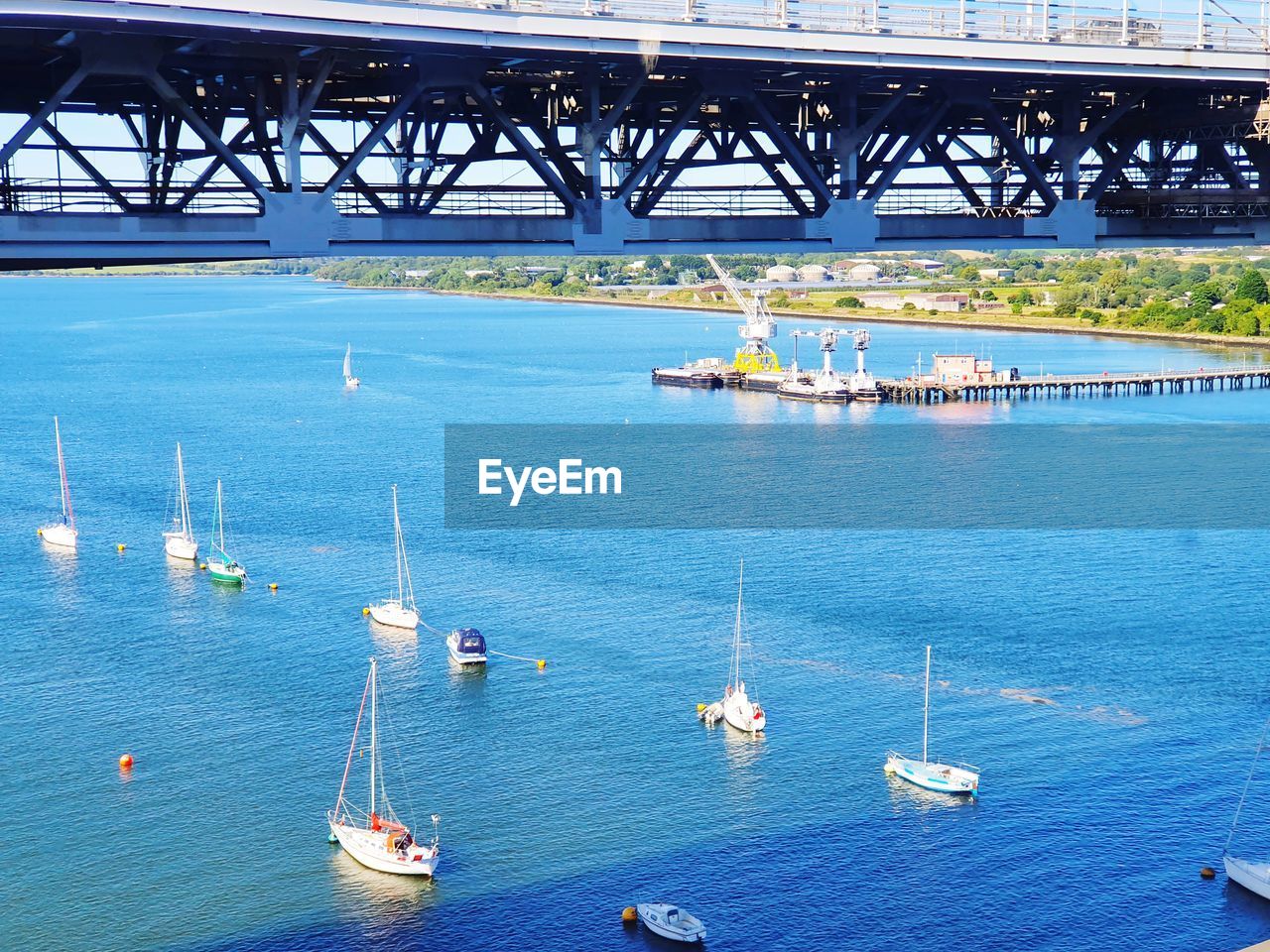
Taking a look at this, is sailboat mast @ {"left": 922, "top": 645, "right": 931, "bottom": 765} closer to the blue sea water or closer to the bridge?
the blue sea water

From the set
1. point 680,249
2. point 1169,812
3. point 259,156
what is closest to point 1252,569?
point 1169,812

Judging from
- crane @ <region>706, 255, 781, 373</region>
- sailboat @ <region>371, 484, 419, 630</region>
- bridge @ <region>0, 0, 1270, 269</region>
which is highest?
bridge @ <region>0, 0, 1270, 269</region>

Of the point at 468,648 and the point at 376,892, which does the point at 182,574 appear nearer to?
the point at 468,648

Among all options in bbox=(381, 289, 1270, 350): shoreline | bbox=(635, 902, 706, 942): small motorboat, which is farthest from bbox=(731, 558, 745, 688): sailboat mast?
bbox=(381, 289, 1270, 350): shoreline

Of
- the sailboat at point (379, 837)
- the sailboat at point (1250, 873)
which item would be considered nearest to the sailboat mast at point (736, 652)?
the sailboat at point (379, 837)

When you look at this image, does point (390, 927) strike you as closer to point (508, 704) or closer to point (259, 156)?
point (508, 704)

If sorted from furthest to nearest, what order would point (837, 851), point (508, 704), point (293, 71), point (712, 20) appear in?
1. point (508, 704)
2. point (837, 851)
3. point (712, 20)
4. point (293, 71)

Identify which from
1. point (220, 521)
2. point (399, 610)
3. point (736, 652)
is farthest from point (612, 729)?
point (220, 521)
